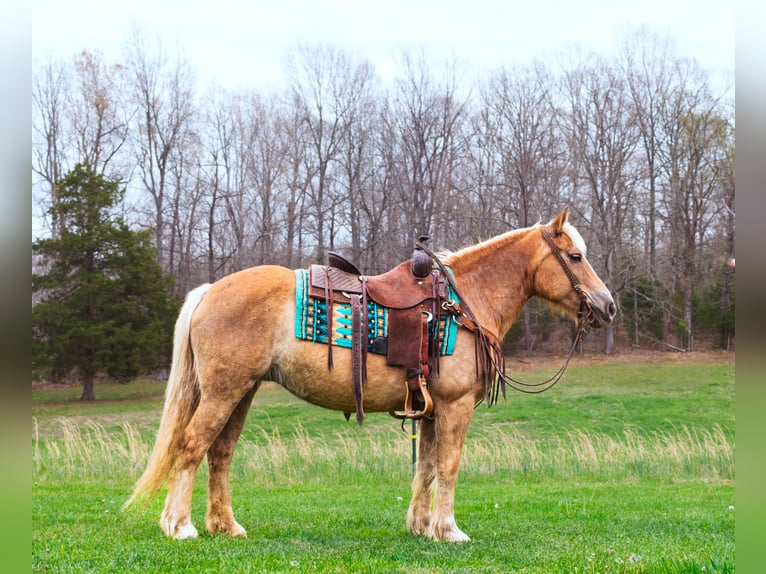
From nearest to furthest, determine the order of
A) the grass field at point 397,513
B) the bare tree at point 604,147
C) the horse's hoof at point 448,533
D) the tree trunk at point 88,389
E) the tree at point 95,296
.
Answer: the grass field at point 397,513 → the horse's hoof at point 448,533 → the tree at point 95,296 → the tree trunk at point 88,389 → the bare tree at point 604,147

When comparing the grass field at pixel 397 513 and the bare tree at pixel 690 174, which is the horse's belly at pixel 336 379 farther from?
the bare tree at pixel 690 174

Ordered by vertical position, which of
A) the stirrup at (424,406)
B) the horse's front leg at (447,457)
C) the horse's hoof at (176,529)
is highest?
the stirrup at (424,406)

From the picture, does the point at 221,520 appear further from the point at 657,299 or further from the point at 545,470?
the point at 657,299

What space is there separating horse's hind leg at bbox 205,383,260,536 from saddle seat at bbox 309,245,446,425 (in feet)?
2.97

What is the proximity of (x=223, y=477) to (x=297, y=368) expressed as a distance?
113cm

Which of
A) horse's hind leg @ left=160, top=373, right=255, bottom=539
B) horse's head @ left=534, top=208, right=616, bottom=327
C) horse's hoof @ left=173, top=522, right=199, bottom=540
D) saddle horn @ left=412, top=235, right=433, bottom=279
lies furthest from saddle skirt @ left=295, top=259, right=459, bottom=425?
horse's hoof @ left=173, top=522, right=199, bottom=540

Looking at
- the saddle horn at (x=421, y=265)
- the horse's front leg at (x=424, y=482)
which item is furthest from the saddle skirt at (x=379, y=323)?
the horse's front leg at (x=424, y=482)

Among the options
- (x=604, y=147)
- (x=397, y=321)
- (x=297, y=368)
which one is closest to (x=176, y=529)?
(x=297, y=368)

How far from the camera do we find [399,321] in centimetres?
550

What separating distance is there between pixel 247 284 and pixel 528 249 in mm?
2390

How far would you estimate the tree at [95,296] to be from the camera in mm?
27000

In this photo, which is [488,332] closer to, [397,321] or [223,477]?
[397,321]

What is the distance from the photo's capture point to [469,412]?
566 cm

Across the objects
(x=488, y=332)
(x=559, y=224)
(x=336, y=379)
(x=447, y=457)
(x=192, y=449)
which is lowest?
(x=447, y=457)
